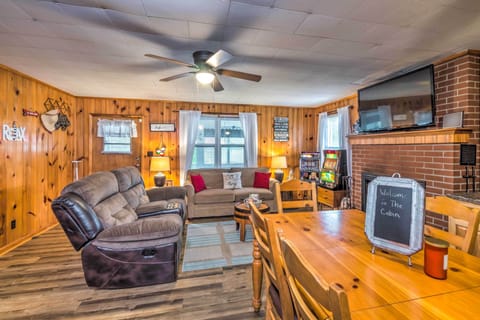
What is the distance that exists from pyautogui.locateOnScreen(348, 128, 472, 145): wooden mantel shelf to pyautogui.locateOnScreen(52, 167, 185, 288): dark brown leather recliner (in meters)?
2.98

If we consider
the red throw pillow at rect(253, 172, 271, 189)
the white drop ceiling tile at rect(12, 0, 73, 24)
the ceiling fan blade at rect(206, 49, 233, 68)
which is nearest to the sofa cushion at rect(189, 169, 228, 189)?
the red throw pillow at rect(253, 172, 271, 189)

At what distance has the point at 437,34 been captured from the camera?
2.08m

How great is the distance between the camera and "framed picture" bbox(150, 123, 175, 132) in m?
5.11

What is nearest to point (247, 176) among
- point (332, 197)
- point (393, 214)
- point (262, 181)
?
point (262, 181)

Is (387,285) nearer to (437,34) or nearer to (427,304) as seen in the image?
(427,304)

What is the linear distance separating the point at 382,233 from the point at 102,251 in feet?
7.28

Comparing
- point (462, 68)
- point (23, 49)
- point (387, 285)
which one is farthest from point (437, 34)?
point (23, 49)

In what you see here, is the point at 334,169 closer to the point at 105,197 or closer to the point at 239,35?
the point at 239,35

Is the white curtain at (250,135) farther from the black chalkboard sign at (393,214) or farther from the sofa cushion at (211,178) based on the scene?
the black chalkboard sign at (393,214)

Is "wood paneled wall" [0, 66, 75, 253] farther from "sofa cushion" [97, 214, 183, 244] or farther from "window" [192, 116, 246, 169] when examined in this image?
"window" [192, 116, 246, 169]

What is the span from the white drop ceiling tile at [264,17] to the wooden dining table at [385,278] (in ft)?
5.27

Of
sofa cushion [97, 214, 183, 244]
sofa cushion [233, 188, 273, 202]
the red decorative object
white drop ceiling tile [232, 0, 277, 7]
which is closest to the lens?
white drop ceiling tile [232, 0, 277, 7]

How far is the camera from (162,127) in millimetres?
5137

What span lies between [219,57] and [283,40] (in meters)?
0.66
